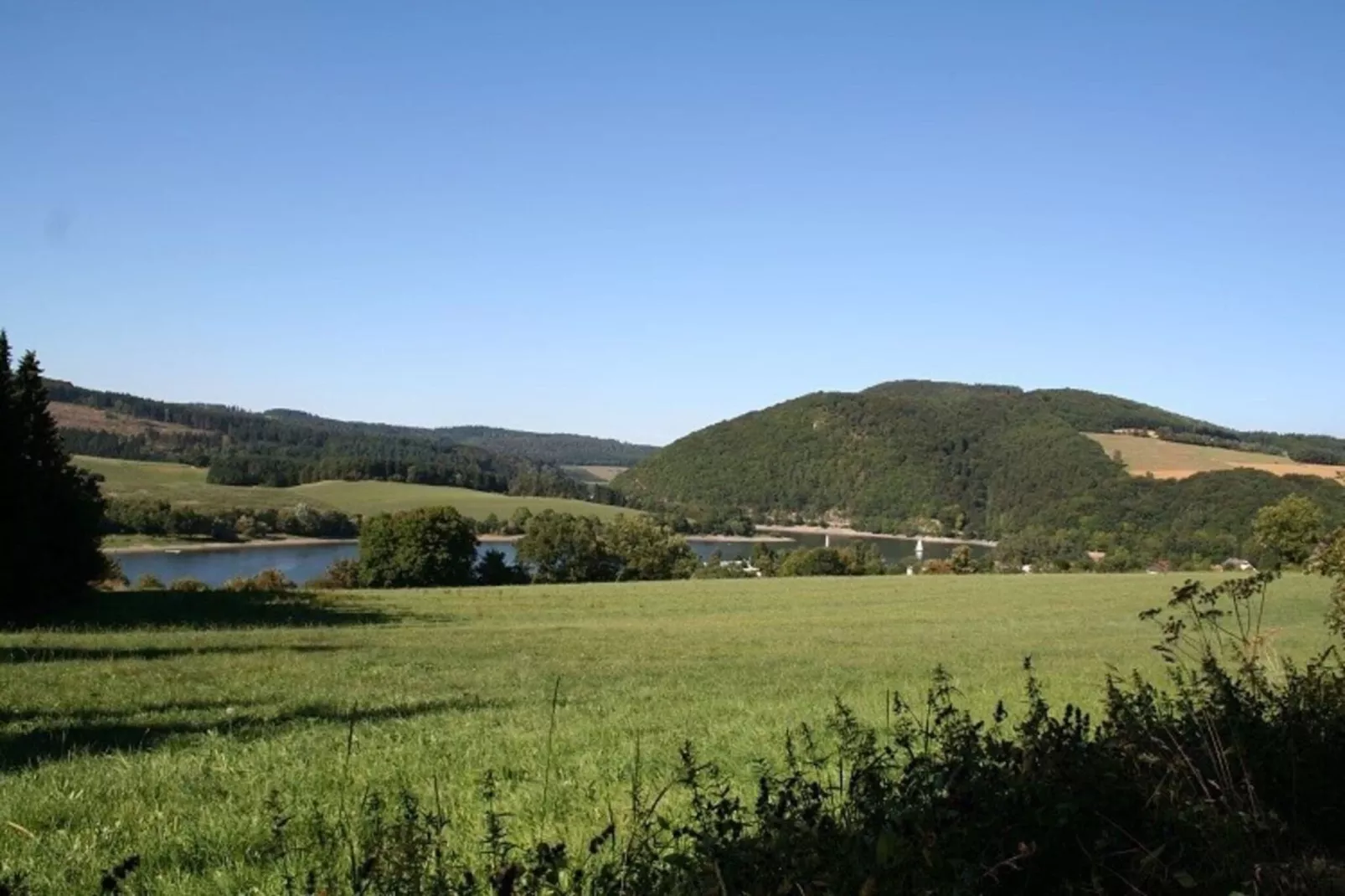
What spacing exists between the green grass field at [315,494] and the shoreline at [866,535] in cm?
4126

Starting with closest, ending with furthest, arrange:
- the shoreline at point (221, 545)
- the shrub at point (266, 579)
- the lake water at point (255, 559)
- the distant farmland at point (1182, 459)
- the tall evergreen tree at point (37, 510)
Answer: the tall evergreen tree at point (37, 510) < the shrub at point (266, 579) < the lake water at point (255, 559) < the shoreline at point (221, 545) < the distant farmland at point (1182, 459)

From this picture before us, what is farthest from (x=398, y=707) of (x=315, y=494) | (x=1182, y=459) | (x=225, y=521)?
(x=315, y=494)

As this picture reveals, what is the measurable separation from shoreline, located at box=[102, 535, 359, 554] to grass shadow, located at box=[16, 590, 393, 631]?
58682mm

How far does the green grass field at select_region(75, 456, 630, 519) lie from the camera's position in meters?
132

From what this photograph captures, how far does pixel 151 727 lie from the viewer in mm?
9750

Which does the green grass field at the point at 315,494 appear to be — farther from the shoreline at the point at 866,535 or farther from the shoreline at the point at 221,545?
the shoreline at the point at 866,535

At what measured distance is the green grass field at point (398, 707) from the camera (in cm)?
528

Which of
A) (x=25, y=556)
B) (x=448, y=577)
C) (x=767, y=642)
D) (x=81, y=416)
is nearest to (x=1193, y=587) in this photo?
(x=767, y=642)

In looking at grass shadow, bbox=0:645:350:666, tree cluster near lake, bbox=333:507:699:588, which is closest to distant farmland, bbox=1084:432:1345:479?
tree cluster near lake, bbox=333:507:699:588

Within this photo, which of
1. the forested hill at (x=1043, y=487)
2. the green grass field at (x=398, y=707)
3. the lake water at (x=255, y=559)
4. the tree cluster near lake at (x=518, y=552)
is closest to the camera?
the green grass field at (x=398, y=707)

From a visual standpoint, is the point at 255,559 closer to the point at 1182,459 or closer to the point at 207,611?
the point at 207,611

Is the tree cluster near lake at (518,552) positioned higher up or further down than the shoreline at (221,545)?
higher up

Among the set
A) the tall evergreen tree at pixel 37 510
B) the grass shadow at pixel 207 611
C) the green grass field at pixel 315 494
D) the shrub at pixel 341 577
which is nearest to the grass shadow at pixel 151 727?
the grass shadow at pixel 207 611

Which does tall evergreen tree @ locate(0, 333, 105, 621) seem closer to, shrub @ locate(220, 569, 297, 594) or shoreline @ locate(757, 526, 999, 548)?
shrub @ locate(220, 569, 297, 594)
